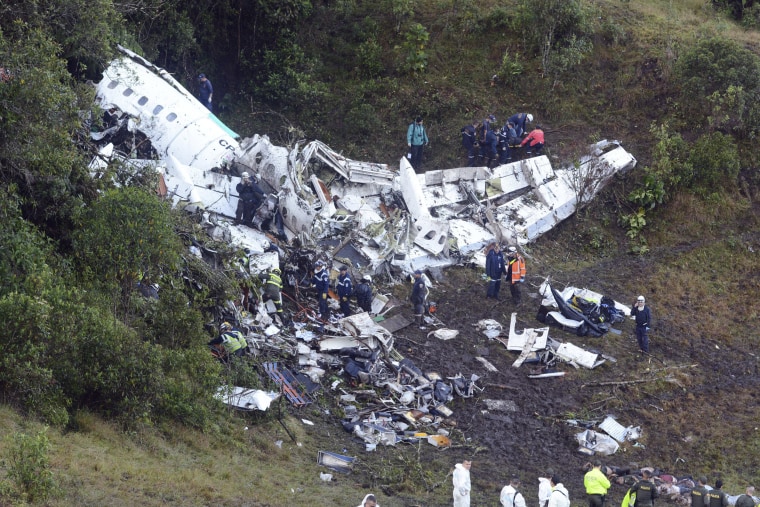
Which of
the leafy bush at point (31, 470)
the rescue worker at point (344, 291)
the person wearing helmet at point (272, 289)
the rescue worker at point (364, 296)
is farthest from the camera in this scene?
the rescue worker at point (364, 296)

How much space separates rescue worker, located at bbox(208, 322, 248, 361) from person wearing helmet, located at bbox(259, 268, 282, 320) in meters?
1.94

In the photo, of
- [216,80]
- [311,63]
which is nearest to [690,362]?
[311,63]

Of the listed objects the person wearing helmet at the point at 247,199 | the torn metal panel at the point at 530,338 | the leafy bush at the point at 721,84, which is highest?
the leafy bush at the point at 721,84

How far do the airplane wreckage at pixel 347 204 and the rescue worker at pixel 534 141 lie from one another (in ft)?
3.28

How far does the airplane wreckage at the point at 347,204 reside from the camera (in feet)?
55.9

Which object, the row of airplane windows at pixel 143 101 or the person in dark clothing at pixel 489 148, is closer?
the row of airplane windows at pixel 143 101

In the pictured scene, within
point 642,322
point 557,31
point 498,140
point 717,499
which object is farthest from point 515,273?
point 557,31

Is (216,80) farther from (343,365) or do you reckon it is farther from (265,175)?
(343,365)

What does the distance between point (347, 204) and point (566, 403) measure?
24.8ft

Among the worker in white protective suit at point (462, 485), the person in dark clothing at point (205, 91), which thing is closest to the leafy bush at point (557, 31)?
the person in dark clothing at point (205, 91)

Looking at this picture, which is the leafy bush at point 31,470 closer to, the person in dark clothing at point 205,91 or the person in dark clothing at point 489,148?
the person in dark clothing at point 205,91

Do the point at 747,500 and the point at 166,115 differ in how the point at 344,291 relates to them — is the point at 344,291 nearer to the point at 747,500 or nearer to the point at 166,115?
the point at 166,115

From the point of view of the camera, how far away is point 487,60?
27.5 metres

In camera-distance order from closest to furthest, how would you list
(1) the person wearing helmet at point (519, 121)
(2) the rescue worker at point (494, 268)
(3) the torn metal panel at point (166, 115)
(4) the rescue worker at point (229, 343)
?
(4) the rescue worker at point (229, 343) → (2) the rescue worker at point (494, 268) → (3) the torn metal panel at point (166, 115) → (1) the person wearing helmet at point (519, 121)
